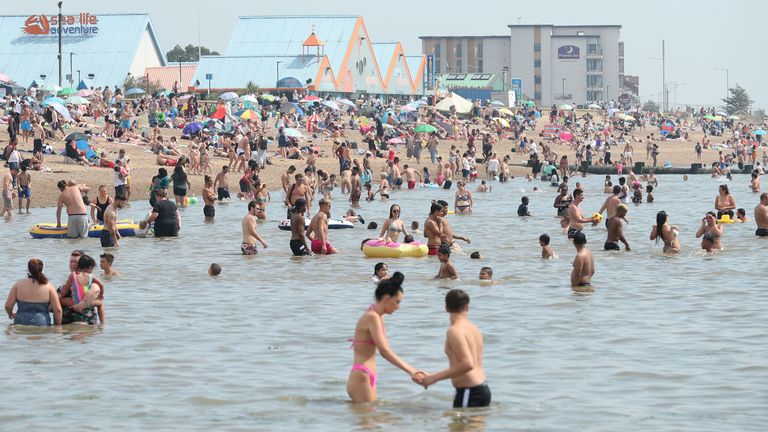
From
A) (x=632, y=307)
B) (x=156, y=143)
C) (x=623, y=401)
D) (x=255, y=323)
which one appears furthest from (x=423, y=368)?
(x=156, y=143)

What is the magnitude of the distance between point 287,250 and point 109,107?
102 feet

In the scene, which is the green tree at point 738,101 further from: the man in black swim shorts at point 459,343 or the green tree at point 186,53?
the man in black swim shorts at point 459,343

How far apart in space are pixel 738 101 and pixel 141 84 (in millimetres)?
98998

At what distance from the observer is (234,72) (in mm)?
78938

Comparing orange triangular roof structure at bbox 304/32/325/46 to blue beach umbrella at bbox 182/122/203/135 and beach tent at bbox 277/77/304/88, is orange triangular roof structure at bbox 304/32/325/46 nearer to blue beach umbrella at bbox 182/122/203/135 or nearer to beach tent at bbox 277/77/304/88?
beach tent at bbox 277/77/304/88

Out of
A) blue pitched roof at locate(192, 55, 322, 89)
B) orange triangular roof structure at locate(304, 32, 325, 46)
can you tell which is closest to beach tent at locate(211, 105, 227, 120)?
blue pitched roof at locate(192, 55, 322, 89)

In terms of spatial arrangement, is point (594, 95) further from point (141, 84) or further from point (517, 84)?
point (141, 84)

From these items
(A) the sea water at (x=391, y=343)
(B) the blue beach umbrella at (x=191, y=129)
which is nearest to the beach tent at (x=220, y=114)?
(B) the blue beach umbrella at (x=191, y=129)

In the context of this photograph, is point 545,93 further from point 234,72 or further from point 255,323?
point 255,323

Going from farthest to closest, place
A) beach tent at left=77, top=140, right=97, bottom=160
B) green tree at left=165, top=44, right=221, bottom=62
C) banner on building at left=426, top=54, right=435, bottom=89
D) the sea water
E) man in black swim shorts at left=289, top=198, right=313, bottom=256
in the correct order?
green tree at left=165, top=44, right=221, bottom=62, banner on building at left=426, top=54, right=435, bottom=89, beach tent at left=77, top=140, right=97, bottom=160, man in black swim shorts at left=289, top=198, right=313, bottom=256, the sea water

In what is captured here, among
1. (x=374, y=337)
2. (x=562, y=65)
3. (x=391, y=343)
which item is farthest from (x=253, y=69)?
(x=562, y=65)

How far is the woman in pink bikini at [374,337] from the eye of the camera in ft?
31.3

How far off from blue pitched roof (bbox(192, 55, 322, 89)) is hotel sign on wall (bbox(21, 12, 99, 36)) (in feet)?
24.9

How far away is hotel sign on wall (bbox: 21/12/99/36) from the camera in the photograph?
8019cm
